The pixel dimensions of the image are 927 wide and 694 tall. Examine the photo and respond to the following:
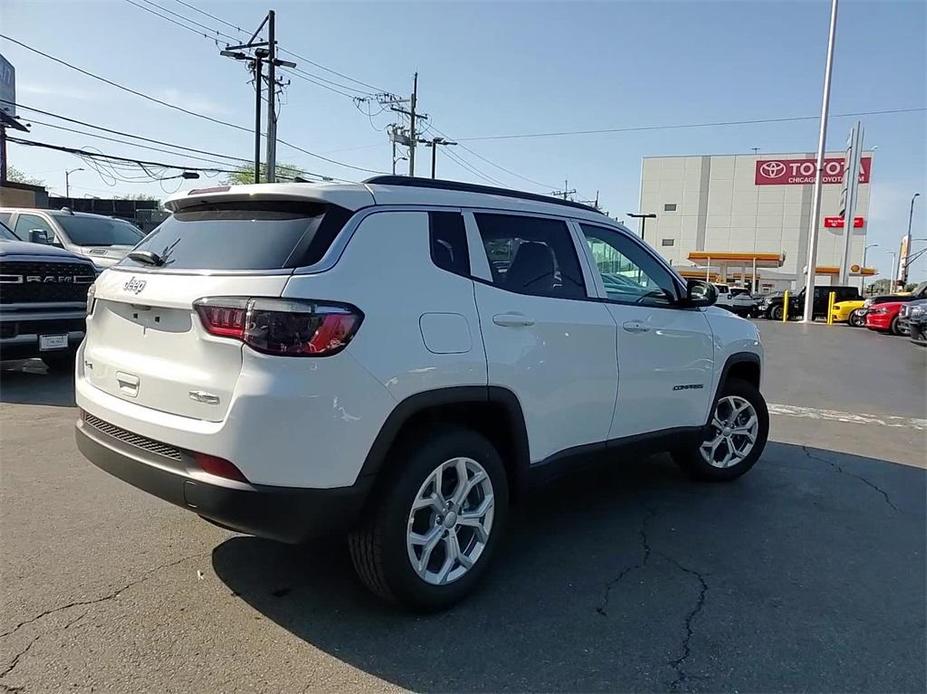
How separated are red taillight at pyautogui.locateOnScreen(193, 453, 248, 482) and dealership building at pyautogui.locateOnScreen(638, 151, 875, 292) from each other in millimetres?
57127

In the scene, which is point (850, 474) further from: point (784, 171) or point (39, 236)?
point (784, 171)

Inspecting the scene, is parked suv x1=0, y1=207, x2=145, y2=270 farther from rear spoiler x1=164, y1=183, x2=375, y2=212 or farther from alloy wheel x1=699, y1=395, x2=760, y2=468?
alloy wheel x1=699, y1=395, x2=760, y2=468

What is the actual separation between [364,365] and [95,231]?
10.1m

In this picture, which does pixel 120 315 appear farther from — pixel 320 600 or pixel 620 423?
pixel 620 423

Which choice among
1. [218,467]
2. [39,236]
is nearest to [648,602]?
[218,467]

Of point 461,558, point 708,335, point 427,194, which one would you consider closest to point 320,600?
point 461,558

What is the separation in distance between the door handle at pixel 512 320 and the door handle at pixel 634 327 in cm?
87

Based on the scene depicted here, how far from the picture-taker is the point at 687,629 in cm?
298

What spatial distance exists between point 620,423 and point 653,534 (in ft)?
2.28

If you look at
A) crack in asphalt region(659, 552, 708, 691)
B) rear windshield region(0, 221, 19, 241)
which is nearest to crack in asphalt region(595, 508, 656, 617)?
crack in asphalt region(659, 552, 708, 691)

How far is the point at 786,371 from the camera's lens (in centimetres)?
1170

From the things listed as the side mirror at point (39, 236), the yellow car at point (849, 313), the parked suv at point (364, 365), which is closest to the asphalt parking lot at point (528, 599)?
the parked suv at point (364, 365)

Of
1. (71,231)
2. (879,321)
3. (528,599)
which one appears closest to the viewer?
(528,599)

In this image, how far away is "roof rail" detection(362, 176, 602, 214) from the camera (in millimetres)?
3174
